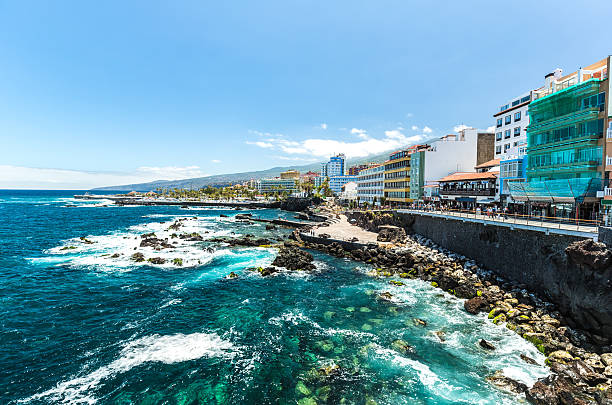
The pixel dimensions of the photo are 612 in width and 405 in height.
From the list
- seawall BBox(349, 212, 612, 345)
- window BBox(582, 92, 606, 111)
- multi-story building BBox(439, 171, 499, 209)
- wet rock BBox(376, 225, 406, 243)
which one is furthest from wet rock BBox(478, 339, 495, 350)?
multi-story building BBox(439, 171, 499, 209)

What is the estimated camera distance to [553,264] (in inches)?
984

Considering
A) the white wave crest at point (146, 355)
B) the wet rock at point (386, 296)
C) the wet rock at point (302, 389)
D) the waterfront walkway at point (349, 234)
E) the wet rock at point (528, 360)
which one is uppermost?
the waterfront walkway at point (349, 234)

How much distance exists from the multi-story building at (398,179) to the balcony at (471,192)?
14.2 meters

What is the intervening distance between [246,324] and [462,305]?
19.9 meters

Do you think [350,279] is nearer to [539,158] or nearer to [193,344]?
[193,344]

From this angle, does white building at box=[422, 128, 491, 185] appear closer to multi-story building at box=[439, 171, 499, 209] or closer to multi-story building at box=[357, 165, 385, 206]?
multi-story building at box=[439, 171, 499, 209]

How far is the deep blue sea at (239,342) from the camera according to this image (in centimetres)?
1612

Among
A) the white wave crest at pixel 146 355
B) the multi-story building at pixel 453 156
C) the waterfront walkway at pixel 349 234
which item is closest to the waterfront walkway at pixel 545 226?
the waterfront walkway at pixel 349 234

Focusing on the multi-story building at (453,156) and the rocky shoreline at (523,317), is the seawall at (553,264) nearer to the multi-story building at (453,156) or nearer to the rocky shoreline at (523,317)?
the rocky shoreline at (523,317)

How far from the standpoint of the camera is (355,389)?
53.3 ft

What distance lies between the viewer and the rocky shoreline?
50.6 ft

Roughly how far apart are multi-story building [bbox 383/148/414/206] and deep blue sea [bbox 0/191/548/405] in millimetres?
46321

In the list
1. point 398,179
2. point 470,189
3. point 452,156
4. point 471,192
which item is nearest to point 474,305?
point 471,192

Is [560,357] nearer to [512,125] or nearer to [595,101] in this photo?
[595,101]
